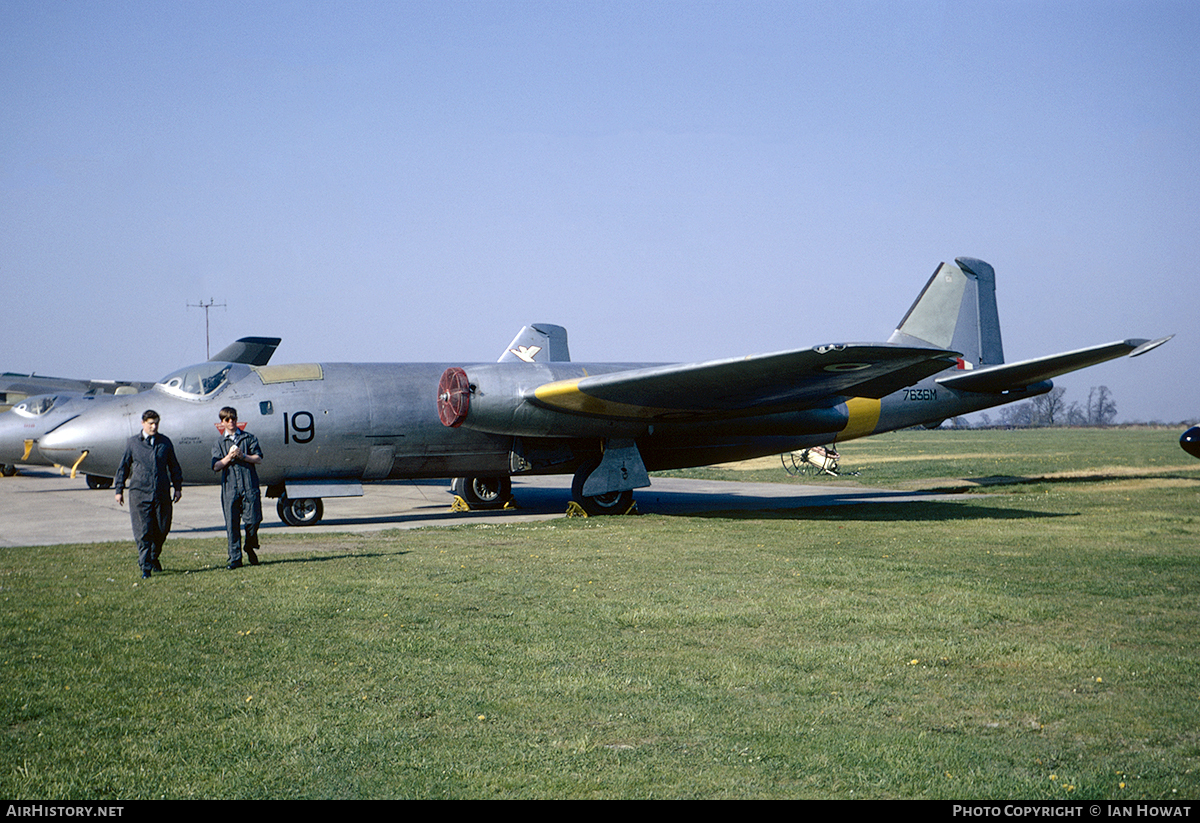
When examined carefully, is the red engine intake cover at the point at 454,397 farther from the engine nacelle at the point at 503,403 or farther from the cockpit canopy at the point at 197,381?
the cockpit canopy at the point at 197,381

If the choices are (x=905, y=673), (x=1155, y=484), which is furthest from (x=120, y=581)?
(x=1155, y=484)

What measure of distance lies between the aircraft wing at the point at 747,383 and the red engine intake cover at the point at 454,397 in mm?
1116

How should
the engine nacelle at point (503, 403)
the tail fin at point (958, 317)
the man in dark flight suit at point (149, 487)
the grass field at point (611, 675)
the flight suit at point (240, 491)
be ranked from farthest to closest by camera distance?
the tail fin at point (958, 317), the engine nacelle at point (503, 403), the flight suit at point (240, 491), the man in dark flight suit at point (149, 487), the grass field at point (611, 675)

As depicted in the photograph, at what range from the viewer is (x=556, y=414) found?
54.7 ft

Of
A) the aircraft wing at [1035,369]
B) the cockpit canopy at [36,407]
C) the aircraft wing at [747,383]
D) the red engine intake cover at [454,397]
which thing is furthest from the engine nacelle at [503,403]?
the cockpit canopy at [36,407]

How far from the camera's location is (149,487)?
401 inches

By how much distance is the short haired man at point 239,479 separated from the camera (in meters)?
10.9

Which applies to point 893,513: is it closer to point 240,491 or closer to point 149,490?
point 240,491

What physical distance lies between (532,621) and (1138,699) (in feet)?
14.2

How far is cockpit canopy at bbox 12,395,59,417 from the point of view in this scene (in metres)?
25.3

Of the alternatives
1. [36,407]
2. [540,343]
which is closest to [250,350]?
[36,407]

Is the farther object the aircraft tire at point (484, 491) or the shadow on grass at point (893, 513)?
the aircraft tire at point (484, 491)

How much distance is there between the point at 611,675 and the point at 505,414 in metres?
10.8

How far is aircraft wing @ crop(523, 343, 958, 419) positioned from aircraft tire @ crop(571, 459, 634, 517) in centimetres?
157
